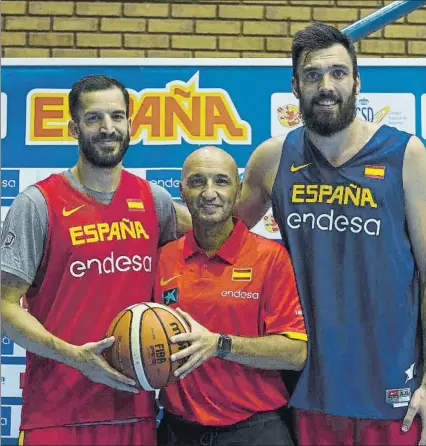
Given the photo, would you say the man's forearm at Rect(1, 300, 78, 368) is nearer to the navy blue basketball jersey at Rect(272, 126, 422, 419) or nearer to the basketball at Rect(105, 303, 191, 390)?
the basketball at Rect(105, 303, 191, 390)

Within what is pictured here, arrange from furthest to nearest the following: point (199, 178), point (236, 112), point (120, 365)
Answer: point (236, 112), point (199, 178), point (120, 365)

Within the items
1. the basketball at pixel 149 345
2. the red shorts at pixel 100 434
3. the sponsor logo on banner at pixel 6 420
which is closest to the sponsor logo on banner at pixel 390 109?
the basketball at pixel 149 345

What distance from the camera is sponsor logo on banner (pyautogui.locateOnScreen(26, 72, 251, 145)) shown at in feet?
9.32

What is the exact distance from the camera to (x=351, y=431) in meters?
2.34

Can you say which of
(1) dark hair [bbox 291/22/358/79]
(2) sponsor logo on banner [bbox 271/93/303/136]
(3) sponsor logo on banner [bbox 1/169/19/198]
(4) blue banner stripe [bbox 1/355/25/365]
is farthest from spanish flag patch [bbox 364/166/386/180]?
(4) blue banner stripe [bbox 1/355/25/365]

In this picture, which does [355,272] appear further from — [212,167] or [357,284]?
[212,167]

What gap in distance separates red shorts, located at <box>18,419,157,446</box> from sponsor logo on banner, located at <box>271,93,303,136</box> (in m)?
1.34

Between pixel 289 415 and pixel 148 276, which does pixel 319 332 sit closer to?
pixel 289 415

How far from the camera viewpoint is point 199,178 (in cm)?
230

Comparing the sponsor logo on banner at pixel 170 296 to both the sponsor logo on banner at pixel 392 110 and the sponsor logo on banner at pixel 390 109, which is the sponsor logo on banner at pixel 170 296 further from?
the sponsor logo on banner at pixel 392 110

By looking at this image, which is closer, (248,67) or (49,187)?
(49,187)

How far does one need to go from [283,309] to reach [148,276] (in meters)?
0.49

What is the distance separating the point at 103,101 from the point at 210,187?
1.71 feet

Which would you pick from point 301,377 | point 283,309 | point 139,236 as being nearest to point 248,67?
point 139,236
